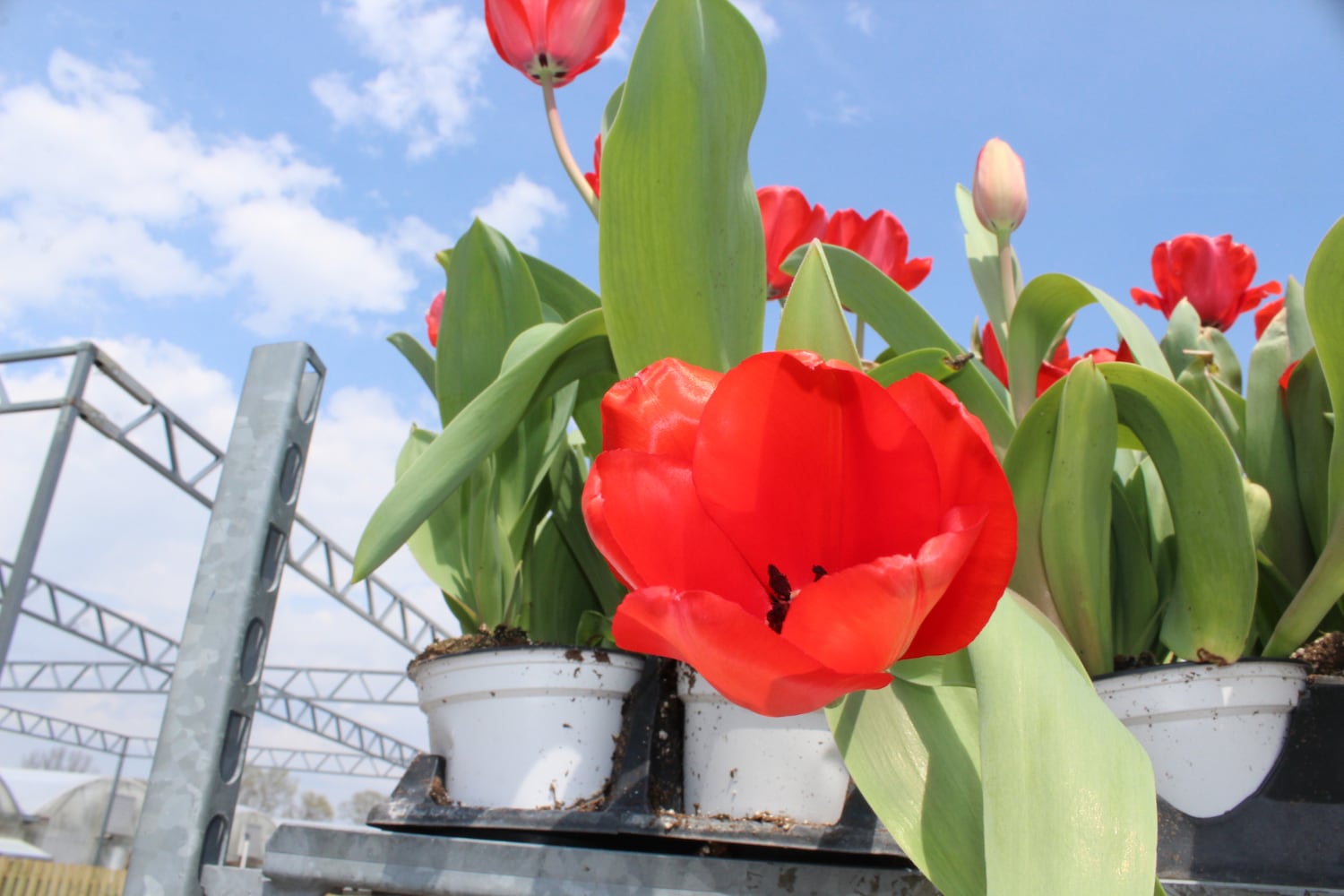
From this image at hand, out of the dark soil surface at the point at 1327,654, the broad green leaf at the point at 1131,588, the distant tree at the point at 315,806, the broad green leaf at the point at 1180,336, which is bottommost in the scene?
the distant tree at the point at 315,806

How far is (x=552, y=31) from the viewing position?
2.15 feet

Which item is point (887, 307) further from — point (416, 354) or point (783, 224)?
point (416, 354)

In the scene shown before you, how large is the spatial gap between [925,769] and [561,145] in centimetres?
52

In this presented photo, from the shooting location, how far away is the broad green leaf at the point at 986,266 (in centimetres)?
80

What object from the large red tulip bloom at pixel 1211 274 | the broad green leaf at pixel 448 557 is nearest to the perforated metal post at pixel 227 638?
the broad green leaf at pixel 448 557

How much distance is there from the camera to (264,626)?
60cm

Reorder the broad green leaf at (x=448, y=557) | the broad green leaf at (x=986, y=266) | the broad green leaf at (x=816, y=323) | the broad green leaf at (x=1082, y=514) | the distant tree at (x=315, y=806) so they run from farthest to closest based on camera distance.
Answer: the distant tree at (x=315, y=806) < the broad green leaf at (x=986, y=266) < the broad green leaf at (x=448, y=557) < the broad green leaf at (x=1082, y=514) < the broad green leaf at (x=816, y=323)

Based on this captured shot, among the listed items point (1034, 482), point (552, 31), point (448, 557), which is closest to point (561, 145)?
point (552, 31)

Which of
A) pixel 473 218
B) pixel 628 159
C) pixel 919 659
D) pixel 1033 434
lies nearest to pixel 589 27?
pixel 473 218

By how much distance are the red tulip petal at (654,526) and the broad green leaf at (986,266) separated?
56cm

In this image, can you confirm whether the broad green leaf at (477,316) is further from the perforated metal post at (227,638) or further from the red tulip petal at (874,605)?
the red tulip petal at (874,605)

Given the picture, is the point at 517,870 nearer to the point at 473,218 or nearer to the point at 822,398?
the point at 822,398

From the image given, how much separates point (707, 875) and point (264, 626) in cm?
34

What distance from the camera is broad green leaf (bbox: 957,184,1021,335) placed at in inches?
31.7
